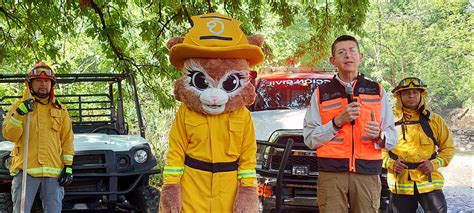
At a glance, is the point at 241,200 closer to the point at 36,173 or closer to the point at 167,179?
the point at 167,179

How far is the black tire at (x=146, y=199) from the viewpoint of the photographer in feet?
18.5

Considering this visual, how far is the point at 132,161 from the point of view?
5715 millimetres

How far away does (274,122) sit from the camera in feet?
19.7

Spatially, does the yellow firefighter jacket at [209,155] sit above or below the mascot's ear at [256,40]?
below

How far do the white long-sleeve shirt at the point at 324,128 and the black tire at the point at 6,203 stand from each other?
3.10 metres

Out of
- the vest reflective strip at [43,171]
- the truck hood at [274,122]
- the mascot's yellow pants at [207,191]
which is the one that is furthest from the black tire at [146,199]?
the mascot's yellow pants at [207,191]

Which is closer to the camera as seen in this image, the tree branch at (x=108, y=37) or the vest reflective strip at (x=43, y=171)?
the vest reflective strip at (x=43, y=171)

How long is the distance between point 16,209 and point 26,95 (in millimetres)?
1027

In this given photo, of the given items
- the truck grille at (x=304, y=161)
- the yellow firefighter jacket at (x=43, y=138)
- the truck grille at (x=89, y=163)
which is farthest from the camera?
the truck grille at (x=304, y=161)

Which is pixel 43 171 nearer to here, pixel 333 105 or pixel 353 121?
pixel 333 105

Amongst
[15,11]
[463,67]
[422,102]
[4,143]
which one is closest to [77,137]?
[4,143]

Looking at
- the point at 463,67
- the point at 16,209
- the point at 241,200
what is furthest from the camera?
the point at 463,67

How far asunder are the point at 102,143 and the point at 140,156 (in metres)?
0.40

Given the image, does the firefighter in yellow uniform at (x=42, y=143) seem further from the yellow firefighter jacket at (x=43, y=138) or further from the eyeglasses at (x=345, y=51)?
the eyeglasses at (x=345, y=51)
